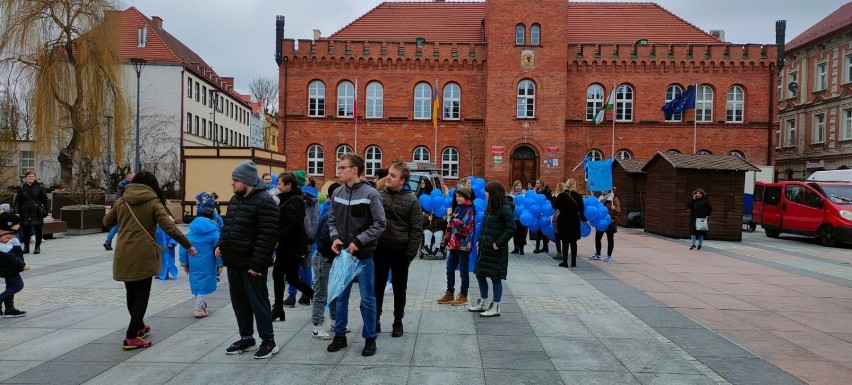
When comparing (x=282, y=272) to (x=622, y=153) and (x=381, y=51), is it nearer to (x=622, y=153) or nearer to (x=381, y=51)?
(x=381, y=51)

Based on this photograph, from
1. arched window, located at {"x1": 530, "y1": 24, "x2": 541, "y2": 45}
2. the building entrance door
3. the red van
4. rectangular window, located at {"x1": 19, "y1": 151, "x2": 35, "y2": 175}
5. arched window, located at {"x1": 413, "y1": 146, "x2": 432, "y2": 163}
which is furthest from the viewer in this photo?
rectangular window, located at {"x1": 19, "y1": 151, "x2": 35, "y2": 175}

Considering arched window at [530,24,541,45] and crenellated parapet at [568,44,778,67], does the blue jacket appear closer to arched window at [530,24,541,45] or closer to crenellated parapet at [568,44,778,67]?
arched window at [530,24,541,45]

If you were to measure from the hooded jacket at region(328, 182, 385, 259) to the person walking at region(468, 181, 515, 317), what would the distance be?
6.87ft

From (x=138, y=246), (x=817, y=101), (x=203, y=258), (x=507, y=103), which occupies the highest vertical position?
(x=817, y=101)

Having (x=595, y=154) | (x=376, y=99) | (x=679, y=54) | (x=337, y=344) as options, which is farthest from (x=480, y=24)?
(x=337, y=344)

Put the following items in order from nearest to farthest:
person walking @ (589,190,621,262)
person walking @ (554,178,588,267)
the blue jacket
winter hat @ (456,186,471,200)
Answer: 1. the blue jacket
2. winter hat @ (456,186,471,200)
3. person walking @ (554,178,588,267)
4. person walking @ (589,190,621,262)

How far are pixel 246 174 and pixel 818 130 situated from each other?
4856 cm

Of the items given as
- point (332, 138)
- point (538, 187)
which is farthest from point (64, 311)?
point (332, 138)

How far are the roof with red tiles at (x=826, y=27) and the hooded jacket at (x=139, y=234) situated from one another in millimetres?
45218

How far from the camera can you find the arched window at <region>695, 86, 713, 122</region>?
37312 mm

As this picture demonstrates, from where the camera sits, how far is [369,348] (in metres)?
5.54

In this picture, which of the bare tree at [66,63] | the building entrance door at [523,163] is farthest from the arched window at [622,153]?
the bare tree at [66,63]

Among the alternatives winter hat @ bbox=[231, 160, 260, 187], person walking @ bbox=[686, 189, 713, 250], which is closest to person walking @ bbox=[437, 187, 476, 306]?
winter hat @ bbox=[231, 160, 260, 187]

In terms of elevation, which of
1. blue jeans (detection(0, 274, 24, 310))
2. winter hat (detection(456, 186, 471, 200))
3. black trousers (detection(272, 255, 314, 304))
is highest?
winter hat (detection(456, 186, 471, 200))
